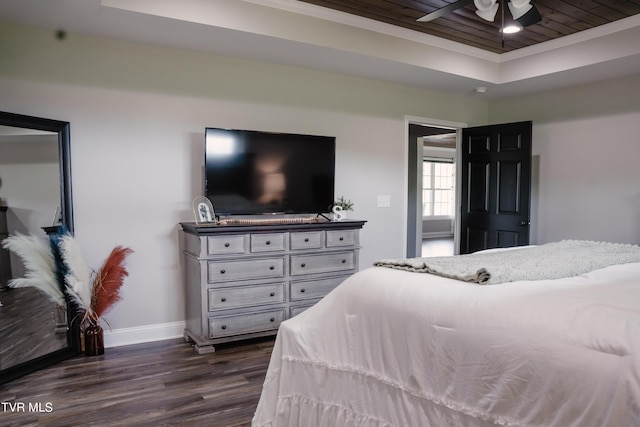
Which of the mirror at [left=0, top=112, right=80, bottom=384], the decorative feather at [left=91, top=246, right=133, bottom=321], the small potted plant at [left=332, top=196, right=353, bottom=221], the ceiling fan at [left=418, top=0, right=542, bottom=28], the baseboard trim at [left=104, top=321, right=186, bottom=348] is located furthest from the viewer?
the small potted plant at [left=332, top=196, right=353, bottom=221]

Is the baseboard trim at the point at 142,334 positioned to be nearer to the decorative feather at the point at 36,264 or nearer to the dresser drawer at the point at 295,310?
the decorative feather at the point at 36,264

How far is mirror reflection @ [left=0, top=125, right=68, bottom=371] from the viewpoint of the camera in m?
2.90

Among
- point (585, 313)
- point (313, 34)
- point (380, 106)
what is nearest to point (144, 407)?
point (585, 313)

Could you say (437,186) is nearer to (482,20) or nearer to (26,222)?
(482,20)

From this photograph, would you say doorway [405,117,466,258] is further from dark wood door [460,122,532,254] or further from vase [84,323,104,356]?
vase [84,323,104,356]

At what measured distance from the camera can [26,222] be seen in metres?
3.06

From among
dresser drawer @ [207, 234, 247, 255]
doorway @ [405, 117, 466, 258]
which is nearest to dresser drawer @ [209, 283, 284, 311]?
dresser drawer @ [207, 234, 247, 255]

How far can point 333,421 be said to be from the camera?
6.28 feet

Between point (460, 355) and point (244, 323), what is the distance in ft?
7.59

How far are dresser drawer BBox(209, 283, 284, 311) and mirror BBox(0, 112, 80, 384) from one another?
1018 mm

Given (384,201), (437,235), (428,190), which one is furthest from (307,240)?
(437,235)

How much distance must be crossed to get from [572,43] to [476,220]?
211 cm

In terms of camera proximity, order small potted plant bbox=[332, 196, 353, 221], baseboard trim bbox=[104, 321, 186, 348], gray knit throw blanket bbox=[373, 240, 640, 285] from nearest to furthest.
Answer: gray knit throw blanket bbox=[373, 240, 640, 285], baseboard trim bbox=[104, 321, 186, 348], small potted plant bbox=[332, 196, 353, 221]

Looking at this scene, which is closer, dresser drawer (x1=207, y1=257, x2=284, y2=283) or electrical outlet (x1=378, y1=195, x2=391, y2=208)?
dresser drawer (x1=207, y1=257, x2=284, y2=283)
